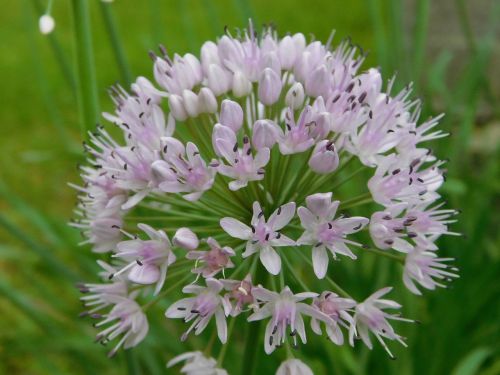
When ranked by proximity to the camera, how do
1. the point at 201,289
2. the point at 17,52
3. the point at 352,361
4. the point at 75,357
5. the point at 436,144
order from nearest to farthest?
the point at 201,289 < the point at 352,361 < the point at 75,357 < the point at 436,144 < the point at 17,52

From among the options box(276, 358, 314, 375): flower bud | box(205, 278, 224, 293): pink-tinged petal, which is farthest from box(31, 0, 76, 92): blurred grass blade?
box(276, 358, 314, 375): flower bud

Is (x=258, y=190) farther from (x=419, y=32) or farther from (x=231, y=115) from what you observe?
(x=419, y=32)

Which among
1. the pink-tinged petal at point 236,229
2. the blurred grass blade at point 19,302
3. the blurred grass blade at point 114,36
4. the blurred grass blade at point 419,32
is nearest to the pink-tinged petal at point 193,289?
the pink-tinged petal at point 236,229

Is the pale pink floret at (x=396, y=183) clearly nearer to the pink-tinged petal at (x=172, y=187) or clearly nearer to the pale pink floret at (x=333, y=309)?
the pale pink floret at (x=333, y=309)

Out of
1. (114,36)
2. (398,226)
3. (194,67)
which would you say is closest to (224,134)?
A: (194,67)

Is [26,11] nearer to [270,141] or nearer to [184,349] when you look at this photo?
[184,349]

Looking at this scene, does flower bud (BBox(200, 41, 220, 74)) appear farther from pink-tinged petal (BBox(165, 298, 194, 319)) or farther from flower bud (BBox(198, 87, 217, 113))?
pink-tinged petal (BBox(165, 298, 194, 319))

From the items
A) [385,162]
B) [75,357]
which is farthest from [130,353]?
[75,357]
